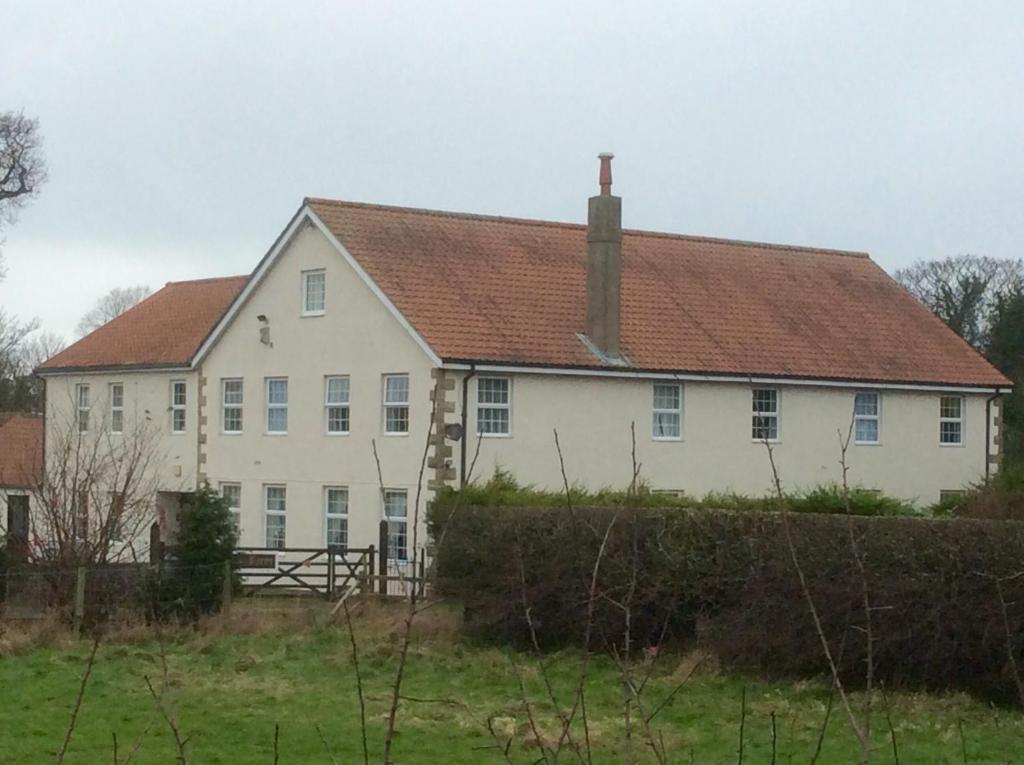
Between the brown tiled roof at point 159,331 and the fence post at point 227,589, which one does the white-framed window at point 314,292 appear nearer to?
the brown tiled roof at point 159,331

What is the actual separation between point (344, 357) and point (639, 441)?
20.8 ft

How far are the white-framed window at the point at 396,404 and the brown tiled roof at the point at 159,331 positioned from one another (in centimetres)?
799

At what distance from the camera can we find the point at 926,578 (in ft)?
A: 61.9

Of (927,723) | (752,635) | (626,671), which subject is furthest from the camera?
(752,635)

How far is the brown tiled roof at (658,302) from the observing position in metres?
34.5

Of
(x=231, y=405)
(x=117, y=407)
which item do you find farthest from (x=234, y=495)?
(x=117, y=407)

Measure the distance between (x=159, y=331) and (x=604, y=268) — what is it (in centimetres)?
1523

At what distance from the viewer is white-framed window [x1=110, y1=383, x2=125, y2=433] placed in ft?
143

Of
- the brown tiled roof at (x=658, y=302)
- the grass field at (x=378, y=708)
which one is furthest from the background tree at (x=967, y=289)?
the grass field at (x=378, y=708)

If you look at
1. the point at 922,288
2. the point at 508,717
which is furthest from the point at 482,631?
the point at 922,288

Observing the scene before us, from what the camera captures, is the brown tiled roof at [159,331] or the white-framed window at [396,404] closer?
the white-framed window at [396,404]

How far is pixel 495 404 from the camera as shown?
110 ft

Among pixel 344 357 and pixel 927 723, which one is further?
pixel 344 357

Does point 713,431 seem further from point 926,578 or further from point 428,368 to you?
point 926,578
